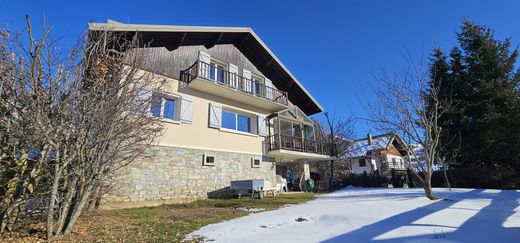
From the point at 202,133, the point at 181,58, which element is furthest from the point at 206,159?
the point at 181,58

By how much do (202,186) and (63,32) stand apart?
336 inches

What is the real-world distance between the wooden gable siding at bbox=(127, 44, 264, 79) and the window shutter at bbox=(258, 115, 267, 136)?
292 cm

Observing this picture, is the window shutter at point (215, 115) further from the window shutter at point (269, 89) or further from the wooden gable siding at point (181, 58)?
the window shutter at point (269, 89)

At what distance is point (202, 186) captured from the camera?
1322 centimetres

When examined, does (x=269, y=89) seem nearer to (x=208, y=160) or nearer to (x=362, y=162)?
(x=208, y=160)

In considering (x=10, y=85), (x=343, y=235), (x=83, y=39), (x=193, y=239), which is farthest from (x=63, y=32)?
(x=343, y=235)

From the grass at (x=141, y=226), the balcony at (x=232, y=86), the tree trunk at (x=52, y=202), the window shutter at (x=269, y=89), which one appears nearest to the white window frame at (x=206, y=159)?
the balcony at (x=232, y=86)

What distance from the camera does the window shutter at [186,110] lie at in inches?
513

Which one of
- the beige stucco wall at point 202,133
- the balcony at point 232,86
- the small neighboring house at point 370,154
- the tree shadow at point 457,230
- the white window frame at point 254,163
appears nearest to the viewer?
the tree shadow at point 457,230

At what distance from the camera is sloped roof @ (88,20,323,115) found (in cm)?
1250

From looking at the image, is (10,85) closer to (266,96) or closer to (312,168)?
(266,96)

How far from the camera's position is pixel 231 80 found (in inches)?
624

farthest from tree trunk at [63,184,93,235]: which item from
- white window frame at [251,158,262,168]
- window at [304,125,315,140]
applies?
window at [304,125,315,140]

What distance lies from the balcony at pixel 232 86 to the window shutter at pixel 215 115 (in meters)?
0.70
